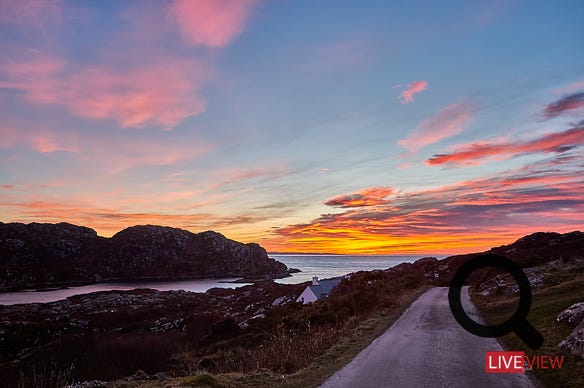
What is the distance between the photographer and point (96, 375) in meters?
31.2

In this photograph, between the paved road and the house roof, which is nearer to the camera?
the paved road

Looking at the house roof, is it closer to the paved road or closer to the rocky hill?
the rocky hill

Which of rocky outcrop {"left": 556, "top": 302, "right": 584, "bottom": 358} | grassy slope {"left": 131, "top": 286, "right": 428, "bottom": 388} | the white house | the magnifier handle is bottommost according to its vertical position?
the white house

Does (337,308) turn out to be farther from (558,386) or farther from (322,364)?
(558,386)

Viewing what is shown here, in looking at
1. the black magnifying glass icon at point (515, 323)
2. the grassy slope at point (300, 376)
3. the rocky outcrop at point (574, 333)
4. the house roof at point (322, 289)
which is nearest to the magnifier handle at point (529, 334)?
the black magnifying glass icon at point (515, 323)

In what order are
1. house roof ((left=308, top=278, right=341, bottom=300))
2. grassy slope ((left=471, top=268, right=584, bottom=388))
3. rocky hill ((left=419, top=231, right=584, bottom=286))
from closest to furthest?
grassy slope ((left=471, top=268, right=584, bottom=388)), rocky hill ((left=419, top=231, right=584, bottom=286)), house roof ((left=308, top=278, right=341, bottom=300))

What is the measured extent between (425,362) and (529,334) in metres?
6.43

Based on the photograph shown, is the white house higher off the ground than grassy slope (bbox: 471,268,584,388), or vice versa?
grassy slope (bbox: 471,268,584,388)

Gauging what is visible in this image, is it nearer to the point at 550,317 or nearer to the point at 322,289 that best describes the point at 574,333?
the point at 550,317

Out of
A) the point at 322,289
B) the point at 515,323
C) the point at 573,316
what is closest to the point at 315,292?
the point at 322,289

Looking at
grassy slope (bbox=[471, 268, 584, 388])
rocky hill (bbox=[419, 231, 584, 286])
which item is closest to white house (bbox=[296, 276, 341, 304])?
rocky hill (bbox=[419, 231, 584, 286])

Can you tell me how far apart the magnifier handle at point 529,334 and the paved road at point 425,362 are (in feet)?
3.77

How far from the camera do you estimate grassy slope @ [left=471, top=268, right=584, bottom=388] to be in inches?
414

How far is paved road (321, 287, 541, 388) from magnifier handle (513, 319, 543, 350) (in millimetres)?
1148
